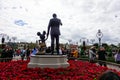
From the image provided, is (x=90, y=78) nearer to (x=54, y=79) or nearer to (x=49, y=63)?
(x=54, y=79)

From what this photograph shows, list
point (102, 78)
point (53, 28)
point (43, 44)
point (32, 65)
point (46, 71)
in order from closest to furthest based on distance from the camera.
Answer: point (102, 78) < point (46, 71) < point (32, 65) < point (53, 28) < point (43, 44)

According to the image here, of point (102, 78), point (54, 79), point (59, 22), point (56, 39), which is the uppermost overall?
point (59, 22)

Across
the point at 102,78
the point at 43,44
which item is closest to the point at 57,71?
the point at 43,44

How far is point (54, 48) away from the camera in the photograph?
13.1 m

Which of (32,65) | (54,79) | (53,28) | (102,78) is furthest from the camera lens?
(53,28)

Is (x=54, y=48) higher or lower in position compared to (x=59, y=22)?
lower

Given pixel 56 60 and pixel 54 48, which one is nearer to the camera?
pixel 56 60

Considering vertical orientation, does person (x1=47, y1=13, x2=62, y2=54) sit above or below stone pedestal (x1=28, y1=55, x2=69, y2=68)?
above

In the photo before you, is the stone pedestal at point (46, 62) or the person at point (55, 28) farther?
the person at point (55, 28)

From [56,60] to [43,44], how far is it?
2.38 m

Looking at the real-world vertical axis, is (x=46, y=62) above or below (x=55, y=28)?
below

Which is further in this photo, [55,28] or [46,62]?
[55,28]

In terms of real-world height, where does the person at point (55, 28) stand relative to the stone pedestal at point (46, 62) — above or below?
above

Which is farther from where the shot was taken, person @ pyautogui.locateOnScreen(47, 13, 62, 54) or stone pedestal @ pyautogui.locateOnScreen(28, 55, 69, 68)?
person @ pyautogui.locateOnScreen(47, 13, 62, 54)
